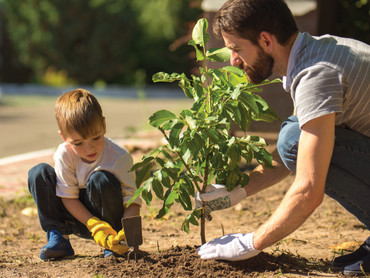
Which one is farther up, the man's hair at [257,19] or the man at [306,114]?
the man's hair at [257,19]

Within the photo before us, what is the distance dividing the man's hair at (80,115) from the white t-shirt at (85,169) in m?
0.16

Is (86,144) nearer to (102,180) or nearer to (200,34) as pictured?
(102,180)

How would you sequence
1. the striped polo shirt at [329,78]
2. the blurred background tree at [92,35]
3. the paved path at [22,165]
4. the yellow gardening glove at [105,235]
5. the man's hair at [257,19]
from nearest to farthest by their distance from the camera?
the striped polo shirt at [329,78], the man's hair at [257,19], the yellow gardening glove at [105,235], the paved path at [22,165], the blurred background tree at [92,35]

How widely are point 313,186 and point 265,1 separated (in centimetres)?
76

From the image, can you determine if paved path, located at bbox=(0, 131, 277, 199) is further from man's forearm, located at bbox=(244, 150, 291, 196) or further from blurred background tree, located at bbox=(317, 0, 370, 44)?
man's forearm, located at bbox=(244, 150, 291, 196)

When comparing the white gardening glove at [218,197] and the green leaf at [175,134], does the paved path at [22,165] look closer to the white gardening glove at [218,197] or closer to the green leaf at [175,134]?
the white gardening glove at [218,197]

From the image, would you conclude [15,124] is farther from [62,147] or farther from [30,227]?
[62,147]

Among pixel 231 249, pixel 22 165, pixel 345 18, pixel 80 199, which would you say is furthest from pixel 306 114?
pixel 22 165

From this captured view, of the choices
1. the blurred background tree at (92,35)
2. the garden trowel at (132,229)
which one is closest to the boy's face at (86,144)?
the garden trowel at (132,229)

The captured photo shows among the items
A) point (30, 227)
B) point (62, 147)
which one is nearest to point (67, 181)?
point (62, 147)

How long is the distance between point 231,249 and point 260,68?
2.54 ft

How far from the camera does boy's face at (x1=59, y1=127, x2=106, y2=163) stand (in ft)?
9.25

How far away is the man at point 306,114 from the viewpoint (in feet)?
7.34

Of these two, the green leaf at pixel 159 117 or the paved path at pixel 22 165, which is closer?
the green leaf at pixel 159 117
